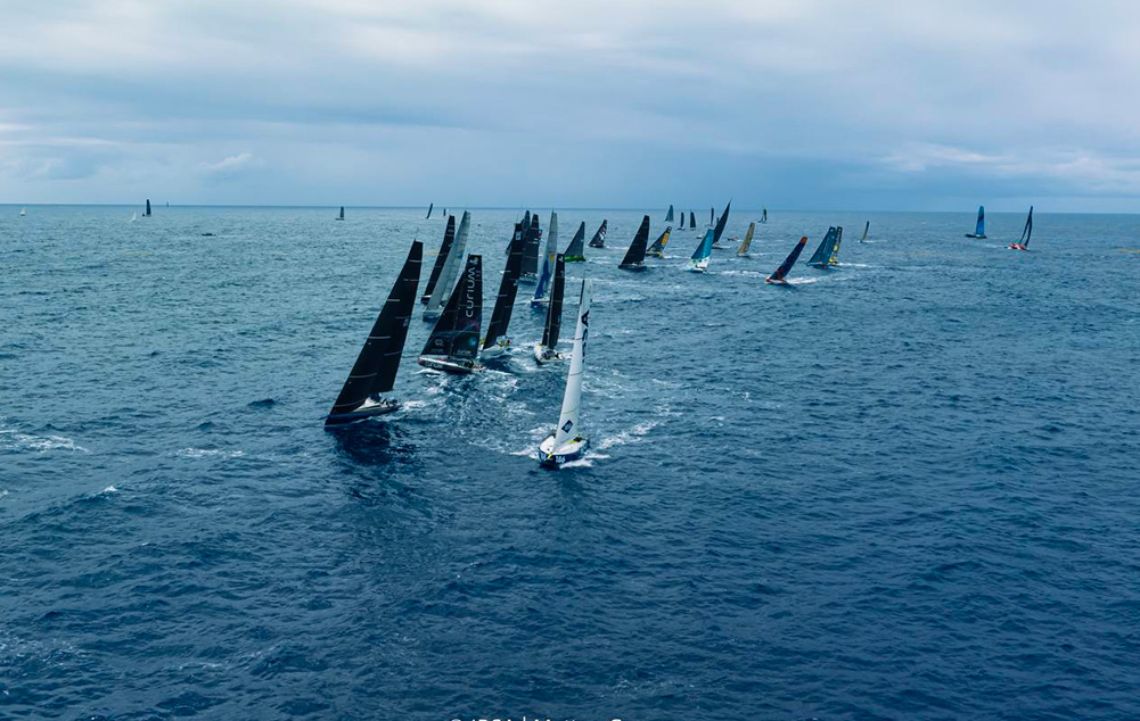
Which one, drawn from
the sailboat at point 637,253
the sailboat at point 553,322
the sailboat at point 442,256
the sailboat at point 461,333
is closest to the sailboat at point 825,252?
the sailboat at point 637,253

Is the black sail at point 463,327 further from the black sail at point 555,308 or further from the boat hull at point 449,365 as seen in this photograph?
the black sail at point 555,308

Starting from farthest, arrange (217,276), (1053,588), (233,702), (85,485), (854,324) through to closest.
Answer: (217,276)
(854,324)
(85,485)
(1053,588)
(233,702)

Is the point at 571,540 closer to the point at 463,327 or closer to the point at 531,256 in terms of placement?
the point at 463,327

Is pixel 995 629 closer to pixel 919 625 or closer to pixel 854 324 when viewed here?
pixel 919 625

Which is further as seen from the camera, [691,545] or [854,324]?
[854,324]

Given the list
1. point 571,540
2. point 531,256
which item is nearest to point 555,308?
point 571,540

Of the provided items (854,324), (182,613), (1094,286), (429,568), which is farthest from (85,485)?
(1094,286)

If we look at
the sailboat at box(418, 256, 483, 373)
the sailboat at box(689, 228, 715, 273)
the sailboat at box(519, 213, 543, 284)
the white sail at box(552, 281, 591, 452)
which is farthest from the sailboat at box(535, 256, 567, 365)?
the sailboat at box(689, 228, 715, 273)

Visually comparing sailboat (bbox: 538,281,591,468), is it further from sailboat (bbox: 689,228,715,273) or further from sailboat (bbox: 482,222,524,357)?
sailboat (bbox: 689,228,715,273)
